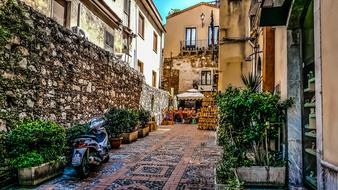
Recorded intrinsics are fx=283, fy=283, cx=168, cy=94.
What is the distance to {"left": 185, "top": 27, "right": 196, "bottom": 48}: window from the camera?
29250mm

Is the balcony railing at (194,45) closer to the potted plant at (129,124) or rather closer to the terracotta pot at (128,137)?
the potted plant at (129,124)

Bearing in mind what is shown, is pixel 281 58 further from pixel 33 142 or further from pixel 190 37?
pixel 190 37

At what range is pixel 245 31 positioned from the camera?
36.2ft

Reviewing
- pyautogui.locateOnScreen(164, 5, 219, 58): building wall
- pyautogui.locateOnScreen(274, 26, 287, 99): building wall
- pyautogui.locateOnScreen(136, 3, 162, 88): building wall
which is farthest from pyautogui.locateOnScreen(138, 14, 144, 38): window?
pyautogui.locateOnScreen(274, 26, 287, 99): building wall

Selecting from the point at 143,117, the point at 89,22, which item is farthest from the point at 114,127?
the point at 89,22

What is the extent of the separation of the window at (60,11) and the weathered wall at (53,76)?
170cm

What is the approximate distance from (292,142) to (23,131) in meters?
4.40

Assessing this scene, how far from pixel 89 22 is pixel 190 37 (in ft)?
64.3

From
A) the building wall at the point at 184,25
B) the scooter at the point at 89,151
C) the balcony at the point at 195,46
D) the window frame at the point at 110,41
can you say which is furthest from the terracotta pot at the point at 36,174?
the building wall at the point at 184,25

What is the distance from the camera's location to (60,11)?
9281 mm

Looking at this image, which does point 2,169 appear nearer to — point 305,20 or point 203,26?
point 305,20

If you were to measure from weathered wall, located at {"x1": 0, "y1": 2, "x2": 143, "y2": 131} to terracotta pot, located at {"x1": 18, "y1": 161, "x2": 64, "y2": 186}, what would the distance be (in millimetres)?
969

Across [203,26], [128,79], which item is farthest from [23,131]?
[203,26]

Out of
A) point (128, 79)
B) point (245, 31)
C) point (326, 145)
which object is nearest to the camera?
point (326, 145)
